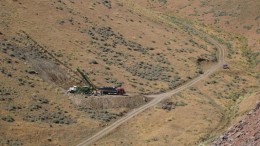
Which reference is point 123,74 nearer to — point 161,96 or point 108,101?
point 161,96

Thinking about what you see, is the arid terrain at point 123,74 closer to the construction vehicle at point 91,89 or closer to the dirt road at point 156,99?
the dirt road at point 156,99

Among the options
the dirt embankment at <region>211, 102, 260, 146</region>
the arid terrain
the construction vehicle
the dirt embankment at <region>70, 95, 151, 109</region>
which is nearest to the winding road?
the arid terrain

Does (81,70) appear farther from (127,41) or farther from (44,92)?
(127,41)

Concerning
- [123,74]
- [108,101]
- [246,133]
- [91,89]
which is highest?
[246,133]

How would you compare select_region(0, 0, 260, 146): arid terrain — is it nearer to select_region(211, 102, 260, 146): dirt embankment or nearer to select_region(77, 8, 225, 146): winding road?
select_region(211, 102, 260, 146): dirt embankment

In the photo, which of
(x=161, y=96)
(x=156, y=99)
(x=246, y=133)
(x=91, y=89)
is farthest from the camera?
(x=161, y=96)

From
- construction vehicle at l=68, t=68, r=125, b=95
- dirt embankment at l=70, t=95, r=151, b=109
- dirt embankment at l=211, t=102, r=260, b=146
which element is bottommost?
dirt embankment at l=70, t=95, r=151, b=109

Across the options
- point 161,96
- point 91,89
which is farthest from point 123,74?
point 91,89
